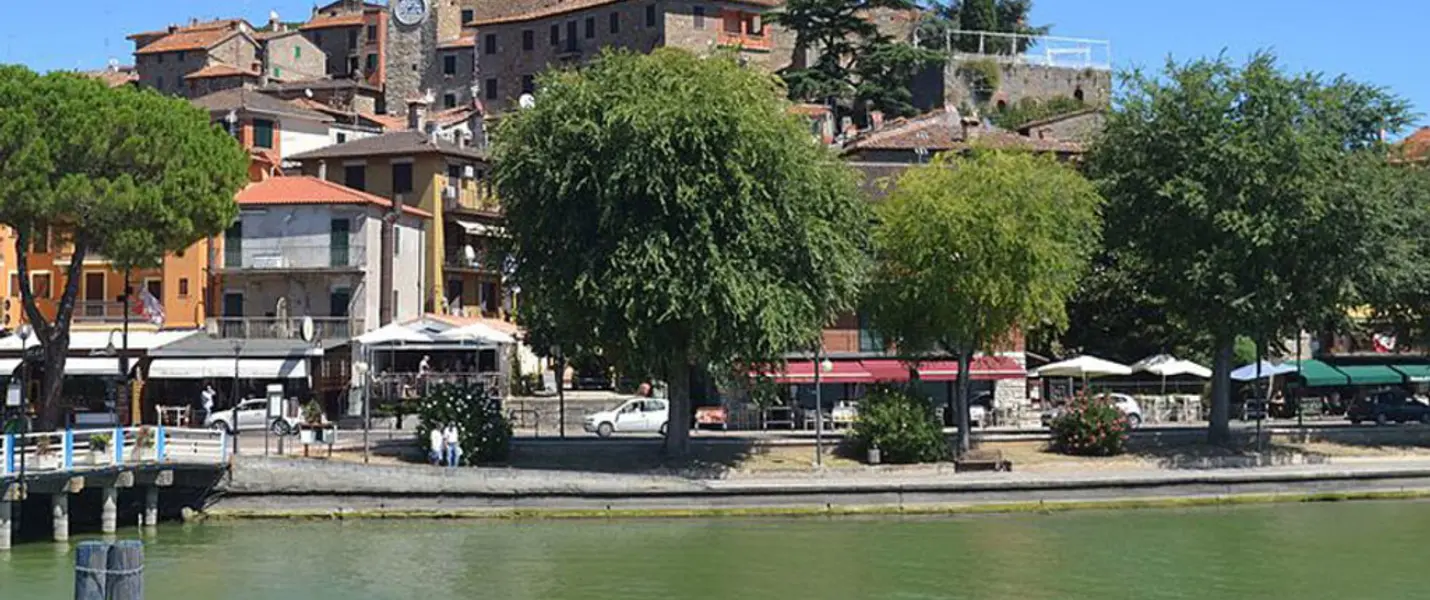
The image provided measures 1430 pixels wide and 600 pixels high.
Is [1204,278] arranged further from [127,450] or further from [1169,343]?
[127,450]

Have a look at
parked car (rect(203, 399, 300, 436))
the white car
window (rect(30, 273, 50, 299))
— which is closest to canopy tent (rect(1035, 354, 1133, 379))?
the white car

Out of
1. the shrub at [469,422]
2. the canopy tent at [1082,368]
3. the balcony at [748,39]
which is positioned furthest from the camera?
the balcony at [748,39]

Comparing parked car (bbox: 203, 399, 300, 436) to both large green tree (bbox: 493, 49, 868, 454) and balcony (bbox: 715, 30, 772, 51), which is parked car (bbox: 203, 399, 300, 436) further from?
balcony (bbox: 715, 30, 772, 51)

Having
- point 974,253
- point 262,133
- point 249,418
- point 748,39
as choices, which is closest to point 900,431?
point 974,253

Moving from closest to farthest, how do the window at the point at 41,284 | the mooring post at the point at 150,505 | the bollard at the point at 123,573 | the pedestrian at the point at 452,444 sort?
the bollard at the point at 123,573, the mooring post at the point at 150,505, the pedestrian at the point at 452,444, the window at the point at 41,284

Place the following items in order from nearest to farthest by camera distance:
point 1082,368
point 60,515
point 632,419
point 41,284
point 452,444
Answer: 1. point 60,515
2. point 452,444
3. point 632,419
4. point 1082,368
5. point 41,284

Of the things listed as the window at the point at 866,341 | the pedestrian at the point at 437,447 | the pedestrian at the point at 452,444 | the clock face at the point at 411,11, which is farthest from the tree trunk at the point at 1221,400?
the clock face at the point at 411,11

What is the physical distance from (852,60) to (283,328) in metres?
44.7

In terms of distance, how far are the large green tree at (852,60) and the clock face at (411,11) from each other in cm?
3089

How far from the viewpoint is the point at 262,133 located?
84000mm

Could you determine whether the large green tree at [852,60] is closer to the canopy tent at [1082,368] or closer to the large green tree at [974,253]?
the canopy tent at [1082,368]

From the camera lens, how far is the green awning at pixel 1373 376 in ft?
224

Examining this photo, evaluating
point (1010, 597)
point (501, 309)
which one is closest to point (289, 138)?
point (501, 309)

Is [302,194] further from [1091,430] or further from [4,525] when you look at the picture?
[1091,430]
